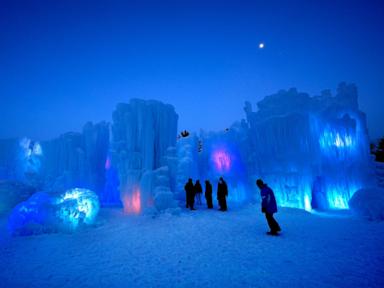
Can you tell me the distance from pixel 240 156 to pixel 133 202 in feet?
42.0

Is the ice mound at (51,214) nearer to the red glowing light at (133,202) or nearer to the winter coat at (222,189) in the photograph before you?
the red glowing light at (133,202)

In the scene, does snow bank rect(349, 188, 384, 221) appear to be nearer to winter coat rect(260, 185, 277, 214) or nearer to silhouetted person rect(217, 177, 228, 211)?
winter coat rect(260, 185, 277, 214)

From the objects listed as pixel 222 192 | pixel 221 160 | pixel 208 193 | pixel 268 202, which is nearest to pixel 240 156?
pixel 221 160

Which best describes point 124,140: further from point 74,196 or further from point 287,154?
point 287,154

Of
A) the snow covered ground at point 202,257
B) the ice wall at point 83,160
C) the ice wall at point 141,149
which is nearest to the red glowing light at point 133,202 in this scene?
the ice wall at point 141,149

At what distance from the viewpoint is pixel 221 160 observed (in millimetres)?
24734

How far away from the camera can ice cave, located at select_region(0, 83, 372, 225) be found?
52.4 ft

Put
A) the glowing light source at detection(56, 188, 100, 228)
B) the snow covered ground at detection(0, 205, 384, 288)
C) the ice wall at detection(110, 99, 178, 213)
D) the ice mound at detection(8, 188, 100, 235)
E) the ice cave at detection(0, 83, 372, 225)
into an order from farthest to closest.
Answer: the ice cave at detection(0, 83, 372, 225) < the ice wall at detection(110, 99, 178, 213) < the glowing light source at detection(56, 188, 100, 228) < the ice mound at detection(8, 188, 100, 235) < the snow covered ground at detection(0, 205, 384, 288)

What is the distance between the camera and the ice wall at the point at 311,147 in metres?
17.2

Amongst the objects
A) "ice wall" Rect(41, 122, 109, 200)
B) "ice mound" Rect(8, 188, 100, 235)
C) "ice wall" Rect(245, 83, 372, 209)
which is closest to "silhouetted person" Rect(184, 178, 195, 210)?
"ice mound" Rect(8, 188, 100, 235)

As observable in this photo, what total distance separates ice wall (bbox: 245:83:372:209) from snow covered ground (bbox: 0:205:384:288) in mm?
8532

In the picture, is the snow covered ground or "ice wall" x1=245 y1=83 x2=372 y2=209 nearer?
the snow covered ground

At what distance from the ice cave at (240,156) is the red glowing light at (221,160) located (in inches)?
4.6

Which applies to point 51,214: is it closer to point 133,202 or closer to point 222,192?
point 133,202
